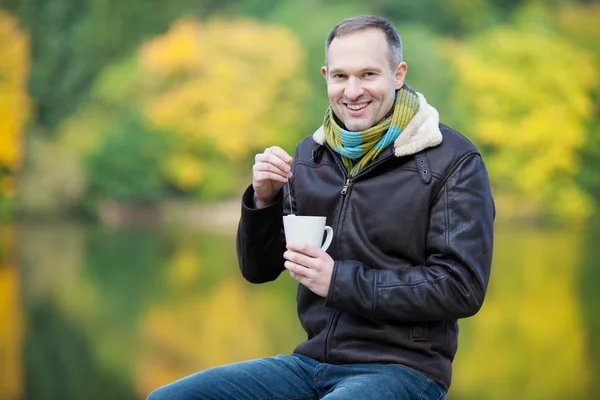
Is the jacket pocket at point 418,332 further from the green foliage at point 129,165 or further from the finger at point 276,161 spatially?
the green foliage at point 129,165

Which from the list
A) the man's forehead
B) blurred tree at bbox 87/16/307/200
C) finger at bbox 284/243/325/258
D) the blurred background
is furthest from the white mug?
blurred tree at bbox 87/16/307/200

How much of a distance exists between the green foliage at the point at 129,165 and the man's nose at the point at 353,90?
717 cm

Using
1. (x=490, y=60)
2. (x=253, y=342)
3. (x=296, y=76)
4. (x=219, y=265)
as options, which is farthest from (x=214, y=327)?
(x=490, y=60)

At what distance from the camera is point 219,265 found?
7.96 metres

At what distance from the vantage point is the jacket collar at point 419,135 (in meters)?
1.77

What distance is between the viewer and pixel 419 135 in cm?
178

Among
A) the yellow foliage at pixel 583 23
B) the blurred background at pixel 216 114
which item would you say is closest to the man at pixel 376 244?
the blurred background at pixel 216 114

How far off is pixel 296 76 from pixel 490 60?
1.93 metres

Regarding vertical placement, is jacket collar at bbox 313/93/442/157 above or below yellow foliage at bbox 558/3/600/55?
below

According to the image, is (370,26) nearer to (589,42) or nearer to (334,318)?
(334,318)

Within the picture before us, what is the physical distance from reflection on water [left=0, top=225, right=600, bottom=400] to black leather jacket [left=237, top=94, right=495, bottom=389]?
3.35m

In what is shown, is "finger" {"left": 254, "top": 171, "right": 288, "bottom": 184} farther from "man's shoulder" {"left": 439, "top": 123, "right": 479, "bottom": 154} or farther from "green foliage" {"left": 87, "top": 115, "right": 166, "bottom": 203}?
"green foliage" {"left": 87, "top": 115, "right": 166, "bottom": 203}

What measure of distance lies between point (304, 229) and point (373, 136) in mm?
274

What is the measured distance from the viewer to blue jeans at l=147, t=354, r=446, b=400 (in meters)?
1.70
